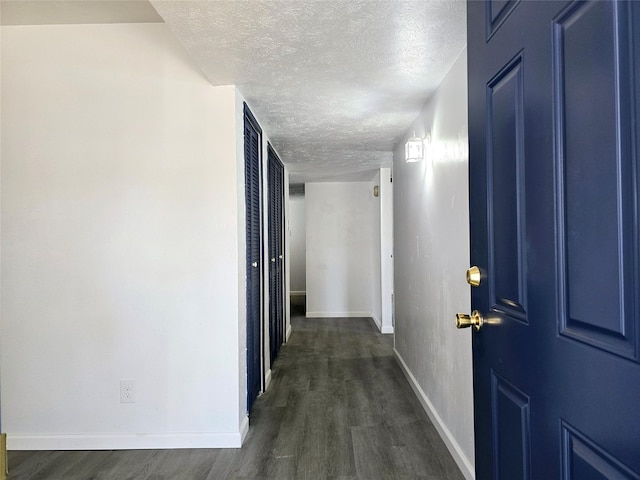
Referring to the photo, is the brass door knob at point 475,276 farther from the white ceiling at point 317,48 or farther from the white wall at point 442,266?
the white ceiling at point 317,48

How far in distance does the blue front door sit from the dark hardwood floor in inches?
51.5

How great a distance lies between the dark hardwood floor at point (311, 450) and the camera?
6.75 feet

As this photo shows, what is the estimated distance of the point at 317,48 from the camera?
1891mm

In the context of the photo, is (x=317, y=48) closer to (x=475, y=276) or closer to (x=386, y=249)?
(x=475, y=276)

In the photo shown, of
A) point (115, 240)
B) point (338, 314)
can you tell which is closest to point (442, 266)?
point (115, 240)

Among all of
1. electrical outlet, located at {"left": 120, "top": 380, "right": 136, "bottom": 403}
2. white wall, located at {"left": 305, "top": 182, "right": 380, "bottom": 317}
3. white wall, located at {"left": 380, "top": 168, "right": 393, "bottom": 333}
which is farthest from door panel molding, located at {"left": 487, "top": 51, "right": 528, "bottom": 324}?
white wall, located at {"left": 305, "top": 182, "right": 380, "bottom": 317}

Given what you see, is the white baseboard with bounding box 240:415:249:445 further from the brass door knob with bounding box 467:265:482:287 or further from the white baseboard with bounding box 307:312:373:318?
the white baseboard with bounding box 307:312:373:318

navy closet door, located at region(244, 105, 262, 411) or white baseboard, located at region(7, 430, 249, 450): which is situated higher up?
navy closet door, located at region(244, 105, 262, 411)

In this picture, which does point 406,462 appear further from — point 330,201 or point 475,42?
point 330,201

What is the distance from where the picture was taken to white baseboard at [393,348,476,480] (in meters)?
1.94

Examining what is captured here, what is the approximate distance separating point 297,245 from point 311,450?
7168mm

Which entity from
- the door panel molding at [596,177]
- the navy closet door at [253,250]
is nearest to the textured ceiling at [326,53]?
the navy closet door at [253,250]

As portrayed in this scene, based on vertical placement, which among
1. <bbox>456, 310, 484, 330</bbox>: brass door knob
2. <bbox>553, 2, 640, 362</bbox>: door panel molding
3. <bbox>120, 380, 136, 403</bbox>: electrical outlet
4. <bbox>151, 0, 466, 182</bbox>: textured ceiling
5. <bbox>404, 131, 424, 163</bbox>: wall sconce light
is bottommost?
<bbox>120, 380, 136, 403</bbox>: electrical outlet

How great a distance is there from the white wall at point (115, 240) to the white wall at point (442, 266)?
1.21 meters
